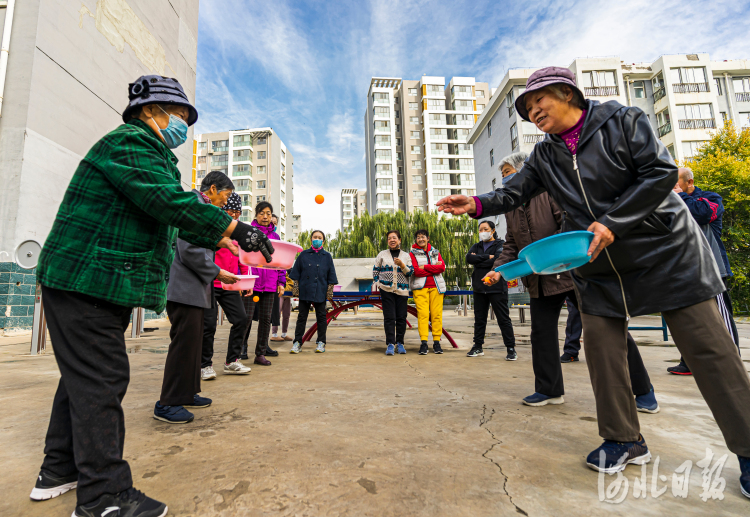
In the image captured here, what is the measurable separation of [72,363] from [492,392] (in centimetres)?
290

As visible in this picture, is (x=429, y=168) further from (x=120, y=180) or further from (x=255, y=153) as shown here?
(x=120, y=180)

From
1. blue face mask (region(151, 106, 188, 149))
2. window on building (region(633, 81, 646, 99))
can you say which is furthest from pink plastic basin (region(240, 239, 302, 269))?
window on building (region(633, 81, 646, 99))

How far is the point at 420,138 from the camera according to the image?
193ft

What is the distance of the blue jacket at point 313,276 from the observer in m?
5.93

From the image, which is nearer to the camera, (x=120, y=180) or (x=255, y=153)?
(x=120, y=180)

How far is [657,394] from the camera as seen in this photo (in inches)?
124

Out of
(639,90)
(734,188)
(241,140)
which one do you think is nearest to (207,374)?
(734,188)

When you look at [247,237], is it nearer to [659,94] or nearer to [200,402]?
[200,402]

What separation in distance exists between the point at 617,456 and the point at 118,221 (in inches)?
92.4

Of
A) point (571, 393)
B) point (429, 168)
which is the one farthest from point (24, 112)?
point (429, 168)

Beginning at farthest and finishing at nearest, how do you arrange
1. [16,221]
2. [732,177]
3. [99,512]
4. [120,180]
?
[732,177] < [16,221] < [120,180] < [99,512]

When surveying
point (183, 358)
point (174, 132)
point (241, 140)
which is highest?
point (241, 140)

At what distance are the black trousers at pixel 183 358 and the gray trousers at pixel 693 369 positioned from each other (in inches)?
98.1

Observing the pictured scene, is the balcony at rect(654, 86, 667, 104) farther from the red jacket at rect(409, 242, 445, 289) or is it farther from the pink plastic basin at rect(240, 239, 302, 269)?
the pink plastic basin at rect(240, 239, 302, 269)
